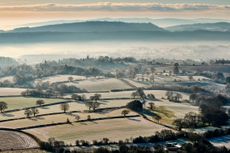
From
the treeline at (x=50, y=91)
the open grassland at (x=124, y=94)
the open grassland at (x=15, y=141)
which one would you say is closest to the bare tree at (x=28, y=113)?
the open grassland at (x=15, y=141)

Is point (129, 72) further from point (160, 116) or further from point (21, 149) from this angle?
point (21, 149)

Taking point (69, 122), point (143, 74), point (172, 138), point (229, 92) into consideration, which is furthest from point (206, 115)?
point (143, 74)

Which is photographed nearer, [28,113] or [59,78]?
[28,113]

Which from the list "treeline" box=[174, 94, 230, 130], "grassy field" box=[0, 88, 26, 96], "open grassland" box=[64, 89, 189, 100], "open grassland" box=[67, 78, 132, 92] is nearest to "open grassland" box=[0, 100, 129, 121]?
"open grassland" box=[64, 89, 189, 100]

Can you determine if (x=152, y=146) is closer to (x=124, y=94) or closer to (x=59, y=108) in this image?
(x=59, y=108)

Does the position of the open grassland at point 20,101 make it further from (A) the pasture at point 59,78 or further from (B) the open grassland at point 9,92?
(A) the pasture at point 59,78

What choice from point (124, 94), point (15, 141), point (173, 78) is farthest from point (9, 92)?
point (173, 78)
